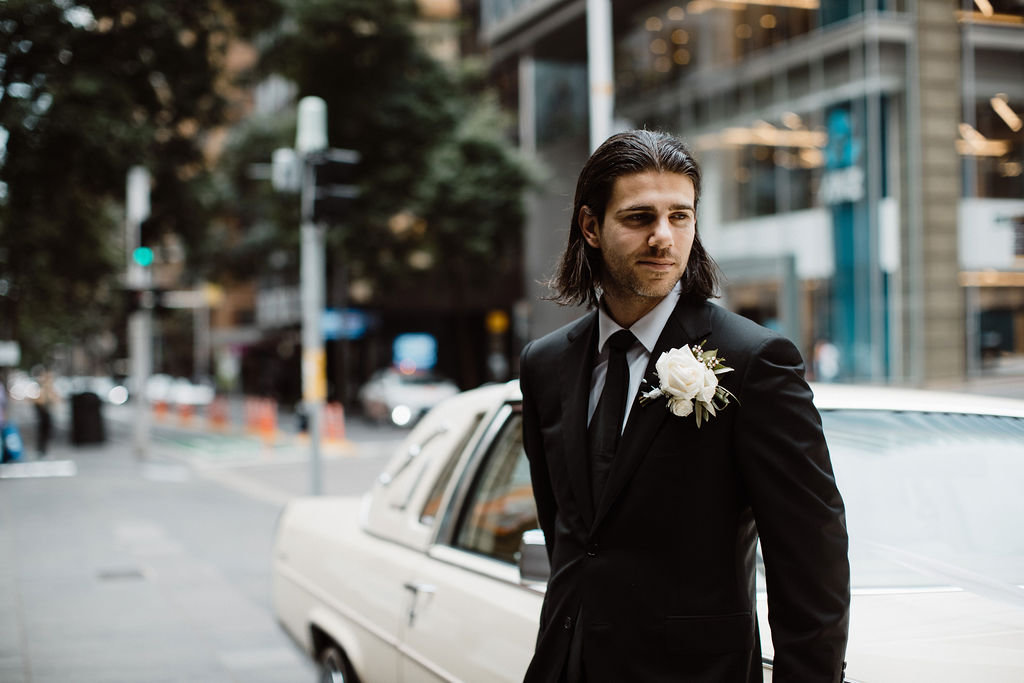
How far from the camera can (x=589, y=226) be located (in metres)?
2.09

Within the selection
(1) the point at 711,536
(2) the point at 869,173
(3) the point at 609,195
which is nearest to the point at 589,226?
(3) the point at 609,195

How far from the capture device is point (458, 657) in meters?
2.96

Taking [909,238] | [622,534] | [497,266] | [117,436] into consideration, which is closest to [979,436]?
[622,534]

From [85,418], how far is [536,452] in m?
21.5

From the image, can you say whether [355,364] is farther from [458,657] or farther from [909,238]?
[458,657]

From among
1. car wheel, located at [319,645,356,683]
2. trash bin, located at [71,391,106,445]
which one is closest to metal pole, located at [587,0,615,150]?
car wheel, located at [319,645,356,683]

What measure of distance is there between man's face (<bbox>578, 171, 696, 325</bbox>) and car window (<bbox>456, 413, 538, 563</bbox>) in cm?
138

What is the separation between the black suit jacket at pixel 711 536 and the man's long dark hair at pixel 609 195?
0.11 meters

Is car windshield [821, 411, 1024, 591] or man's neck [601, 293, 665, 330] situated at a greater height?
man's neck [601, 293, 665, 330]

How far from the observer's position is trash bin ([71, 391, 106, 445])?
21.5 metres

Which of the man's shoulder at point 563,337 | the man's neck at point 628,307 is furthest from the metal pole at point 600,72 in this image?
the man's neck at point 628,307

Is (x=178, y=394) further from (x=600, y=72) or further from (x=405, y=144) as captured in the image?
(x=600, y=72)

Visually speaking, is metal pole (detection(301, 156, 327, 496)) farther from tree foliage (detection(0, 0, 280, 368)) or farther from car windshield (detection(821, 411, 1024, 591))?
car windshield (detection(821, 411, 1024, 591))

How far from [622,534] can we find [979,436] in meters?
1.41
